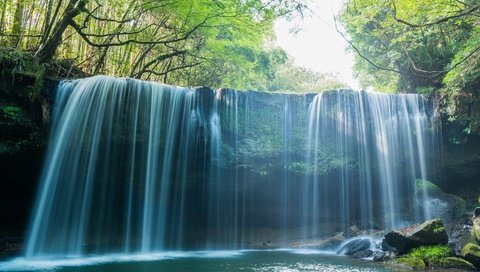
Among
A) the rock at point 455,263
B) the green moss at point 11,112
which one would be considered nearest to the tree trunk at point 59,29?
the green moss at point 11,112

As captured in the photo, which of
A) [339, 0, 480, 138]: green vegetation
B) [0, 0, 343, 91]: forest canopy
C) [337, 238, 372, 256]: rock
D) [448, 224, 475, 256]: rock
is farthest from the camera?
[0, 0, 343, 91]: forest canopy

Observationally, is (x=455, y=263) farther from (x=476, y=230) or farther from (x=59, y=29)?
(x=59, y=29)

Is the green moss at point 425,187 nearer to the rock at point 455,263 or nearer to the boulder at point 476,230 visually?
the boulder at point 476,230

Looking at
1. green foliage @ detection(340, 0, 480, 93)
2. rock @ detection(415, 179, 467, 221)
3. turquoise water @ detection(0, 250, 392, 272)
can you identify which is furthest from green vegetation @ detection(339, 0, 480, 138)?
turquoise water @ detection(0, 250, 392, 272)

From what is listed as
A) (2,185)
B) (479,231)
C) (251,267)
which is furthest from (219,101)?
(479,231)

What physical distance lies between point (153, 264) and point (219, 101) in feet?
19.3

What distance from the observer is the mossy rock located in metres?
8.64

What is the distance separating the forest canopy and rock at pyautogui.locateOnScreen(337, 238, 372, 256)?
682cm

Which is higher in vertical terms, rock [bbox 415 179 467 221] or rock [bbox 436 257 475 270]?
rock [bbox 415 179 467 221]

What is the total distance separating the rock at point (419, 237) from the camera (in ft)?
30.9

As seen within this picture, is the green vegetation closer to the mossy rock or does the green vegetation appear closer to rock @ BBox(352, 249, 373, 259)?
the mossy rock

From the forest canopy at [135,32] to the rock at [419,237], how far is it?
6.42 m

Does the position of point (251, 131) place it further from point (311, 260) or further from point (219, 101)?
point (311, 260)

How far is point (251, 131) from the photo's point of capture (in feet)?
44.2
